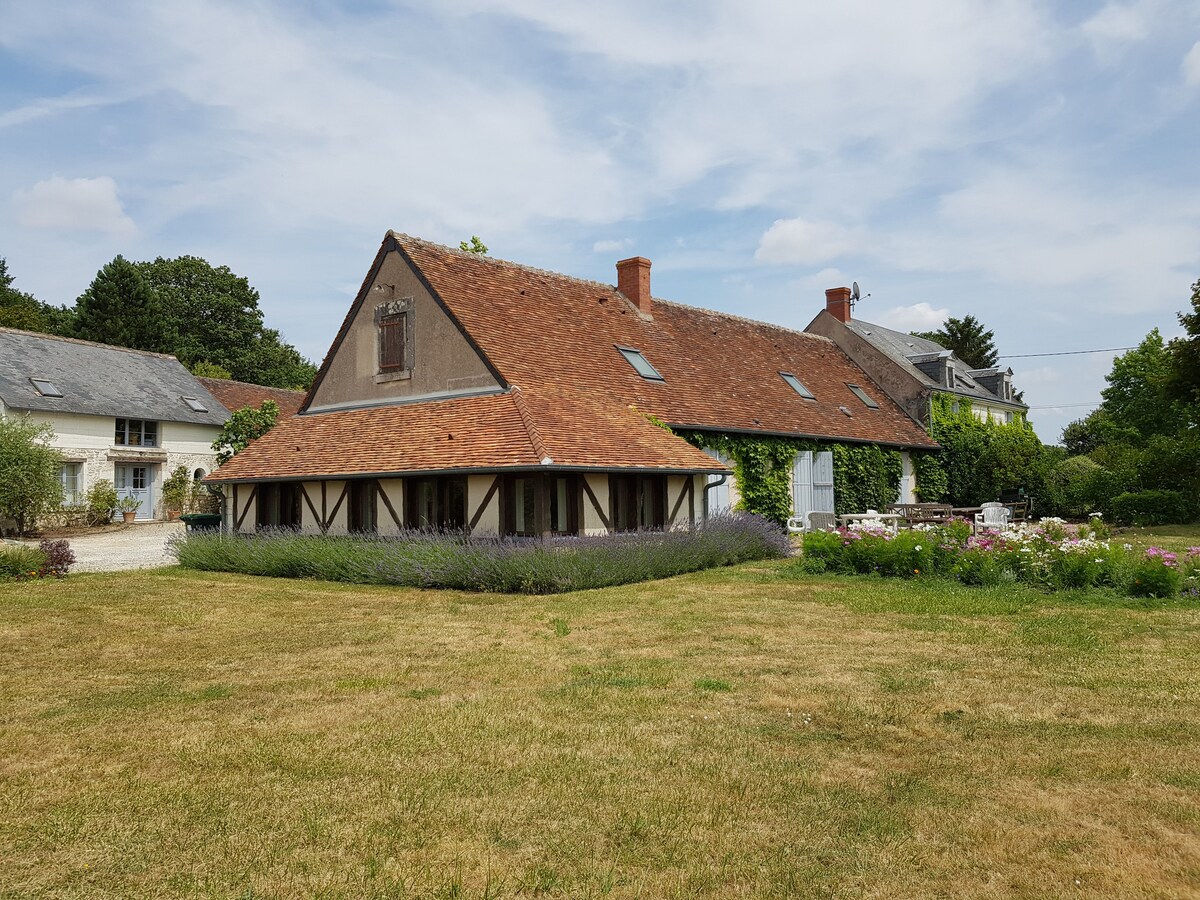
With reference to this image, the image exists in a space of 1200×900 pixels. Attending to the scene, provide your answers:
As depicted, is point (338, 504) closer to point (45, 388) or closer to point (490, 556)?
point (490, 556)

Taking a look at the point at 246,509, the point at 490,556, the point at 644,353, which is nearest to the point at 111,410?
the point at 246,509

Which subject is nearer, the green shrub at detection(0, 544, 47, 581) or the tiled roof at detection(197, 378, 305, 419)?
the green shrub at detection(0, 544, 47, 581)

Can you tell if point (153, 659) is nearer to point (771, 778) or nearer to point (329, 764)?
point (329, 764)

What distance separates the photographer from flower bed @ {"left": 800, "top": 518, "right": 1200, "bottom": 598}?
1169 cm

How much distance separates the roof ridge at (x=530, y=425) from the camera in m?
14.5

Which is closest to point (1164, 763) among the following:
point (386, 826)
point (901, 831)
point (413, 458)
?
point (901, 831)

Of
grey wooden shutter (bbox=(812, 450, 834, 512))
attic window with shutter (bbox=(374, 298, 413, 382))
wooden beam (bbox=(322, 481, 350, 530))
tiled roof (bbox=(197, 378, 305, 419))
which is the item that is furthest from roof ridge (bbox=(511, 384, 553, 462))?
tiled roof (bbox=(197, 378, 305, 419))

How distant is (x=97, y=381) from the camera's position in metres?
35.5

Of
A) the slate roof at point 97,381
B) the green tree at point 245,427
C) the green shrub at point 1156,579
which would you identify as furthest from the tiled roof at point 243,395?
the green shrub at point 1156,579

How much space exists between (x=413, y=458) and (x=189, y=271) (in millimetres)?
50352

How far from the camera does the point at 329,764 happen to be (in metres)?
5.44

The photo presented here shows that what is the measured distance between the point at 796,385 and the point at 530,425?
12.9 metres

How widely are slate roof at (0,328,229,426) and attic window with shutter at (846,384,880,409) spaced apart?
25077 mm

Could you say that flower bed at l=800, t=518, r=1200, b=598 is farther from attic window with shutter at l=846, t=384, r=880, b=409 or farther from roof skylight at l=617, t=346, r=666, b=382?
attic window with shutter at l=846, t=384, r=880, b=409
